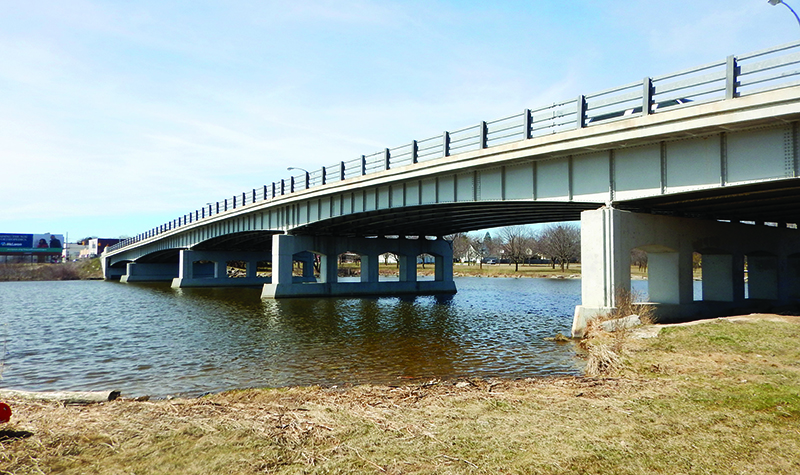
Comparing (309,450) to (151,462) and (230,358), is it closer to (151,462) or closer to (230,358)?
(151,462)

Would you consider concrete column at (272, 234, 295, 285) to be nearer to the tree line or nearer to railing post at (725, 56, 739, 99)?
railing post at (725, 56, 739, 99)

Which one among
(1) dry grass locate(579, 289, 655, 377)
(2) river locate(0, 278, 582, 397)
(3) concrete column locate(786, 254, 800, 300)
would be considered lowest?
(2) river locate(0, 278, 582, 397)

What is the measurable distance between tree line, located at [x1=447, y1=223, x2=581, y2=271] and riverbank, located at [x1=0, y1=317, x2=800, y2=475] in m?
97.7

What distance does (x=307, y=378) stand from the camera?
14109 millimetres

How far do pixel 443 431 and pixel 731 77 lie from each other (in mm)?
15220

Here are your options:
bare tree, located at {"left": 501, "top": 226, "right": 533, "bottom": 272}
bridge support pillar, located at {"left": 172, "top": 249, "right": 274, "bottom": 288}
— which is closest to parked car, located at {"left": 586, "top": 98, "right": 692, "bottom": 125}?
bridge support pillar, located at {"left": 172, "top": 249, "right": 274, "bottom": 288}

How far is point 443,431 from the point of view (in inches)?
289

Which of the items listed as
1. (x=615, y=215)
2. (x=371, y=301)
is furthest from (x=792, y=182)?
(x=371, y=301)

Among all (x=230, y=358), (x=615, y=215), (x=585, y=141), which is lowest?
(x=230, y=358)

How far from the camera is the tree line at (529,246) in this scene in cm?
11088

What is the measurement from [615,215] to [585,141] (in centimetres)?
311

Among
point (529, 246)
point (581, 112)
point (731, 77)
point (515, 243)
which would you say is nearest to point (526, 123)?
point (581, 112)

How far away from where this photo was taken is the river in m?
14.2

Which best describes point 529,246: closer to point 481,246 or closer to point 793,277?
point 481,246
